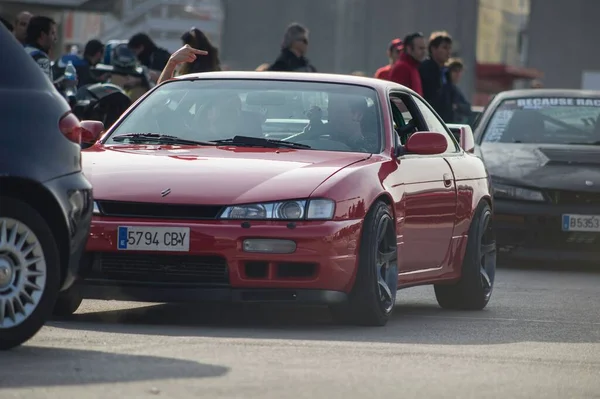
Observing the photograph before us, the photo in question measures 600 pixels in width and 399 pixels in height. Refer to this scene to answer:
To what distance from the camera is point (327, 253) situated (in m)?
8.74

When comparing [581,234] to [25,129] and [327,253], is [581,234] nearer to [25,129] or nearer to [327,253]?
[327,253]

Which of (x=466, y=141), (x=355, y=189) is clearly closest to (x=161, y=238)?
(x=355, y=189)

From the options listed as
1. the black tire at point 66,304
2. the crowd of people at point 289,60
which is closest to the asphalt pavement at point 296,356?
the black tire at point 66,304

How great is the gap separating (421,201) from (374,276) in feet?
3.75

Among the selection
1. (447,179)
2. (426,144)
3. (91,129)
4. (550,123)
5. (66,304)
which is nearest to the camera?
(66,304)

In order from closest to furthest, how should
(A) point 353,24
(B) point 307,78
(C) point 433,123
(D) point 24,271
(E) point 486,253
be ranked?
(D) point 24,271, (B) point 307,78, (C) point 433,123, (E) point 486,253, (A) point 353,24

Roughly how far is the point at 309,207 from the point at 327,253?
A: 243 millimetres

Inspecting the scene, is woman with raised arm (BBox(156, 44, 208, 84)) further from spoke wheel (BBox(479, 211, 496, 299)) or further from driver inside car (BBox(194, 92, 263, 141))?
spoke wheel (BBox(479, 211, 496, 299))

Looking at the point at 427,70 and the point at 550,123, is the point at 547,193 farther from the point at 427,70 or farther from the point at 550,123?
the point at 427,70

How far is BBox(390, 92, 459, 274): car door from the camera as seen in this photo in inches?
387

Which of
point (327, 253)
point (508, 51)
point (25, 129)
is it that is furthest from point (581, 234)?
point (508, 51)

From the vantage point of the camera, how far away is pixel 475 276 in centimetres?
1103

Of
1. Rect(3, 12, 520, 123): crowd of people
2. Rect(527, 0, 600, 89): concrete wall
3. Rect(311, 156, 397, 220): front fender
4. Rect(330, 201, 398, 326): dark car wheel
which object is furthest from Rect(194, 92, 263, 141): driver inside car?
Rect(527, 0, 600, 89): concrete wall

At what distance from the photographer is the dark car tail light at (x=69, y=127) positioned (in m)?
7.66
